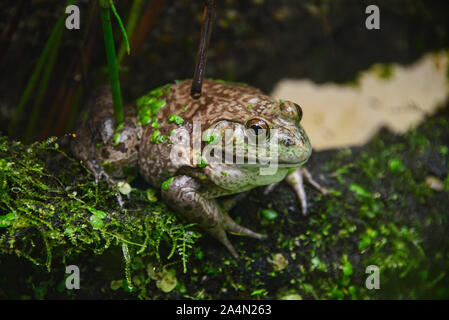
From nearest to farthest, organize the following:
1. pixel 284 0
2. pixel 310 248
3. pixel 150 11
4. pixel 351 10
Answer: pixel 310 248
pixel 150 11
pixel 284 0
pixel 351 10

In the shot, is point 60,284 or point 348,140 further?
point 348,140

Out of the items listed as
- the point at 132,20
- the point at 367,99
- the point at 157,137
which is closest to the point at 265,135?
the point at 157,137

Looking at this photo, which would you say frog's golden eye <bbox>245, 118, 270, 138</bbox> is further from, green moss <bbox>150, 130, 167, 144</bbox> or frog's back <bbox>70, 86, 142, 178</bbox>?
frog's back <bbox>70, 86, 142, 178</bbox>

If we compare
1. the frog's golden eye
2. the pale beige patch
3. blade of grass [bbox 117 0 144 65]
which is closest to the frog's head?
the frog's golden eye

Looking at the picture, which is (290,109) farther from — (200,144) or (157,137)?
(157,137)
